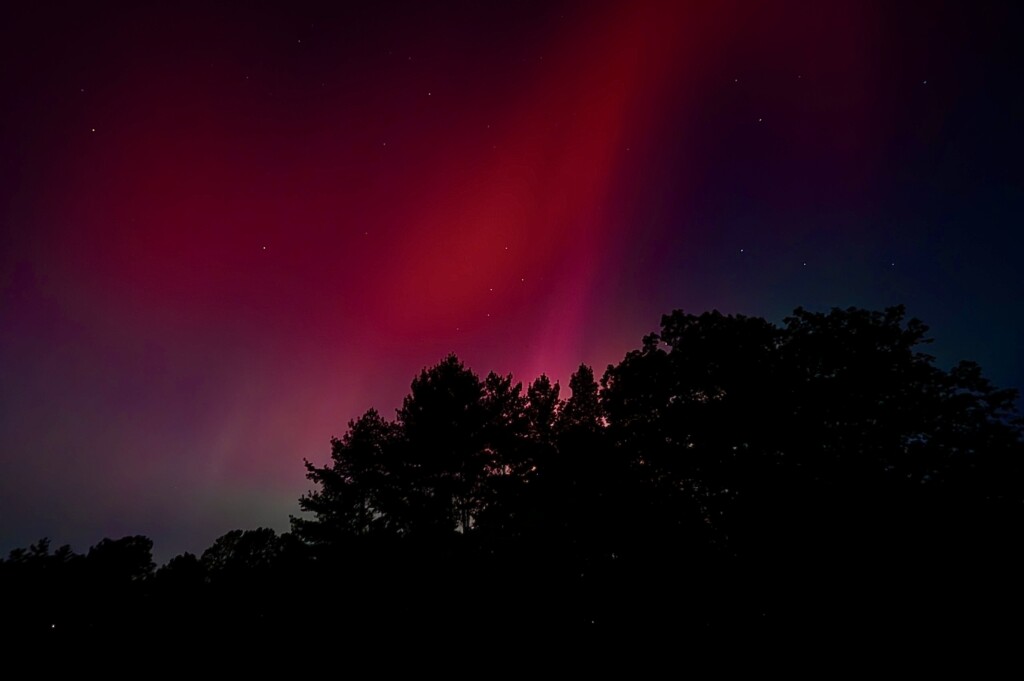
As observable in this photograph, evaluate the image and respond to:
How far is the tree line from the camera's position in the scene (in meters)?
10.0

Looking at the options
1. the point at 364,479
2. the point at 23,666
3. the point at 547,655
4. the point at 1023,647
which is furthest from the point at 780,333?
the point at 23,666

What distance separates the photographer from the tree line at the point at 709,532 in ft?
32.8

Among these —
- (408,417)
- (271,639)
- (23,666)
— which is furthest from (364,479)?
(23,666)

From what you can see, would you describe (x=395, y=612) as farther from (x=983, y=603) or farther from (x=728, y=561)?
(x=983, y=603)

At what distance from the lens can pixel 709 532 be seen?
13203 mm

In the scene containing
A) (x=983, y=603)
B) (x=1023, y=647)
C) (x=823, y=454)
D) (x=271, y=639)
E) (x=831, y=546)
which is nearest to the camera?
(x=1023, y=647)

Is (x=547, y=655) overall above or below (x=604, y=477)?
below

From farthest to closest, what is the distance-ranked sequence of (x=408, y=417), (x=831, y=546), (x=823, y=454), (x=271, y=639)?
1. (x=408, y=417)
2. (x=823, y=454)
3. (x=271, y=639)
4. (x=831, y=546)

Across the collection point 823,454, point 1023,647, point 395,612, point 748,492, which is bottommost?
point 1023,647

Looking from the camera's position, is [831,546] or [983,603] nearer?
[983,603]

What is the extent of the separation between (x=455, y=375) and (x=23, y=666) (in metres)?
16.5

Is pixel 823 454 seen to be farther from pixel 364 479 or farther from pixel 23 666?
pixel 23 666

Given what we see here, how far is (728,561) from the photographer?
40.0ft

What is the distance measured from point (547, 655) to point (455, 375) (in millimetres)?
13868
